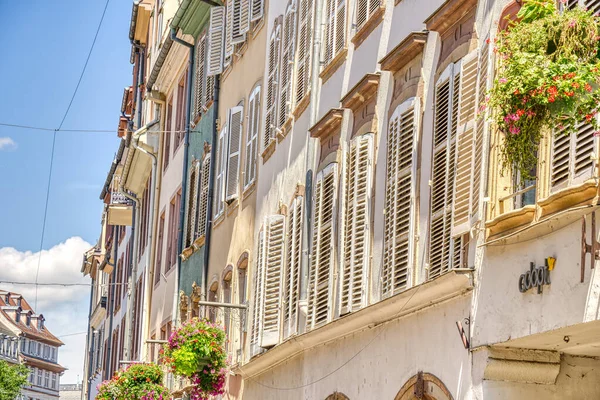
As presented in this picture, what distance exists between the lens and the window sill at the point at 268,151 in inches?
799

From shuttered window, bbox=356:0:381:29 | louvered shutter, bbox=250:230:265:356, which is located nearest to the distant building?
louvered shutter, bbox=250:230:265:356

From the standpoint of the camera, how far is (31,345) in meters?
122

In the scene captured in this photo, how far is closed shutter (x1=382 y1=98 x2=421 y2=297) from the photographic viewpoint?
41.1 feet

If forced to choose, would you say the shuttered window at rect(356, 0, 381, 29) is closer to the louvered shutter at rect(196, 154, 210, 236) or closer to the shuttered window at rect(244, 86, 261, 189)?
the shuttered window at rect(244, 86, 261, 189)

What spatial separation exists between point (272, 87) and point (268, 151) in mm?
1078

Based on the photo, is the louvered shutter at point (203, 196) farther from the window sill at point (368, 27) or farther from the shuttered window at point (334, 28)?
the window sill at point (368, 27)

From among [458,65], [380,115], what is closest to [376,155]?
[380,115]

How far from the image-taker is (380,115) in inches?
555

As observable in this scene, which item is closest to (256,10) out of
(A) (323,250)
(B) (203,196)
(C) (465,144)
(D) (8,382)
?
(B) (203,196)

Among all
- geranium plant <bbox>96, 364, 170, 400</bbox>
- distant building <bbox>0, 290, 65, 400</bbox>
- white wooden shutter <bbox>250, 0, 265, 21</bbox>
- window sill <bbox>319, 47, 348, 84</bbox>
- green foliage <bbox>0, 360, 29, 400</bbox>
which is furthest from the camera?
distant building <bbox>0, 290, 65, 400</bbox>

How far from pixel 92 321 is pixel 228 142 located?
38863 mm

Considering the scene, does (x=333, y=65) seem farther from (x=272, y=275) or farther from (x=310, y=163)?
(x=272, y=275)

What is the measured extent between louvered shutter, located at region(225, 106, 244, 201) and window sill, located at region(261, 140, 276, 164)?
Result: 215cm

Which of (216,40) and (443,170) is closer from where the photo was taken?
(443,170)
